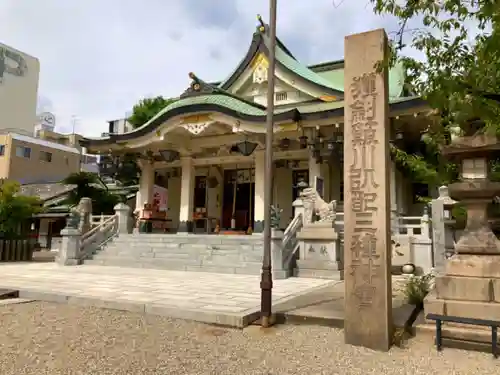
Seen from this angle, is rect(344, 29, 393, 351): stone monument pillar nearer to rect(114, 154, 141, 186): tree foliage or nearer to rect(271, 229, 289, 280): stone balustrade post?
rect(271, 229, 289, 280): stone balustrade post

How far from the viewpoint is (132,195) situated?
2527 cm

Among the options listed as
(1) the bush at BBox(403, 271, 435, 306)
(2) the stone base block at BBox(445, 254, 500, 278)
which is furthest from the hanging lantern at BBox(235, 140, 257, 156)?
(2) the stone base block at BBox(445, 254, 500, 278)

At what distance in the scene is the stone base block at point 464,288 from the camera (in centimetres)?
564

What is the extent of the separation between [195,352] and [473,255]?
4.09 m

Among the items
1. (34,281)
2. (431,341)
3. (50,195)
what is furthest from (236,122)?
(50,195)

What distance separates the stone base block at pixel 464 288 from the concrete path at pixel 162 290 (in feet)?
9.06

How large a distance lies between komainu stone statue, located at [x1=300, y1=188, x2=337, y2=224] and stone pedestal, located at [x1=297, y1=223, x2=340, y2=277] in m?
0.49

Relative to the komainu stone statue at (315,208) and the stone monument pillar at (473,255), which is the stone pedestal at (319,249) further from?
the stone monument pillar at (473,255)

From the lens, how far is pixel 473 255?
5965 mm

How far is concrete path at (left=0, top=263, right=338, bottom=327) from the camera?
271 inches

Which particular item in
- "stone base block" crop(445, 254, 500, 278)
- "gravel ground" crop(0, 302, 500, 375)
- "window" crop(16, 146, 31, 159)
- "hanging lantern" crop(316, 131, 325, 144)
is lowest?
"gravel ground" crop(0, 302, 500, 375)

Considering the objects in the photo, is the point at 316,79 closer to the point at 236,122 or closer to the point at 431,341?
the point at 236,122

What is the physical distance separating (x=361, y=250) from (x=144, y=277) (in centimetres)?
789

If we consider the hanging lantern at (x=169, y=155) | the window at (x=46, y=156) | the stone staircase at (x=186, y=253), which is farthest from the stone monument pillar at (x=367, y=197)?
the window at (x=46, y=156)
